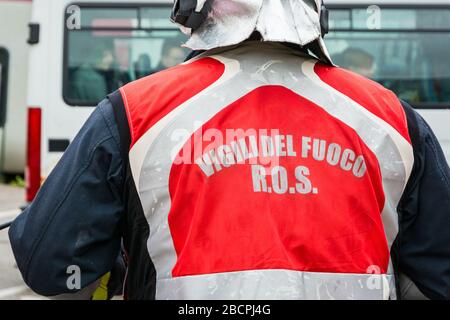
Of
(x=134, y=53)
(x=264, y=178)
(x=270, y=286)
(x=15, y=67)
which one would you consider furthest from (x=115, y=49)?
(x=15, y=67)

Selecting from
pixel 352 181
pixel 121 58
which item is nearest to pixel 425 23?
pixel 121 58

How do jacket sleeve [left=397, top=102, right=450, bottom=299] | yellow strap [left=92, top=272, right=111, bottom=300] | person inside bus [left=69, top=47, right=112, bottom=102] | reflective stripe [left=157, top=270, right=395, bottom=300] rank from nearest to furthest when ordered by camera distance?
reflective stripe [left=157, top=270, right=395, bottom=300] → jacket sleeve [left=397, top=102, right=450, bottom=299] → yellow strap [left=92, top=272, right=111, bottom=300] → person inside bus [left=69, top=47, right=112, bottom=102]

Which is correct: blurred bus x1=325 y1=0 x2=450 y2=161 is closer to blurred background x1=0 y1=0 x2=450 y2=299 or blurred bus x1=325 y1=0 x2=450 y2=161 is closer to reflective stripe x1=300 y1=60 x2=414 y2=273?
blurred background x1=0 y1=0 x2=450 y2=299

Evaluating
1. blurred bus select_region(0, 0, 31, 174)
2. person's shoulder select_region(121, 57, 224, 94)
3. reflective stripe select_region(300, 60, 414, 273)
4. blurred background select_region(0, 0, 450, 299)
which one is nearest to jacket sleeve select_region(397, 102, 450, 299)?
reflective stripe select_region(300, 60, 414, 273)

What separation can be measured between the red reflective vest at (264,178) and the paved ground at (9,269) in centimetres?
401

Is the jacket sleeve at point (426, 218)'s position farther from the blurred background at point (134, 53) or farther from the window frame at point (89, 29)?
the window frame at point (89, 29)

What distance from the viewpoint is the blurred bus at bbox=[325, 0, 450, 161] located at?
22.1ft

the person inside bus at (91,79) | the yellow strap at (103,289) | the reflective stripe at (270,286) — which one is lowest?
the person inside bus at (91,79)

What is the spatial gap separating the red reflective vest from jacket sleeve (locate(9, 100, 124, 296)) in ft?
0.21

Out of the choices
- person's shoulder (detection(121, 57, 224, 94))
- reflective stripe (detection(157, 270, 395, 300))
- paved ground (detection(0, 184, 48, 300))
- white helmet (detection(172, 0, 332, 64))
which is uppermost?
white helmet (detection(172, 0, 332, 64))

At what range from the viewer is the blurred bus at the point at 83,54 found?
658 cm

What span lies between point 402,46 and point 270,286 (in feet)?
17.4

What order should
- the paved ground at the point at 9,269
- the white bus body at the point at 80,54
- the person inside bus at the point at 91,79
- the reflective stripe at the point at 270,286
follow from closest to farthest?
1. the reflective stripe at the point at 270,286
2. the white bus body at the point at 80,54
3. the person inside bus at the point at 91,79
4. the paved ground at the point at 9,269

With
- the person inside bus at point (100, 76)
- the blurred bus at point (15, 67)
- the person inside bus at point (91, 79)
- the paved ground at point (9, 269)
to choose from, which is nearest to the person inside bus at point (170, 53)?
the person inside bus at point (100, 76)
